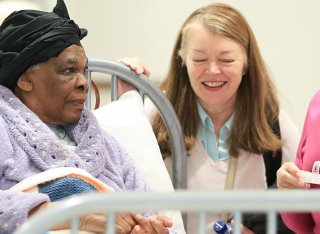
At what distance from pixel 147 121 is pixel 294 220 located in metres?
0.59

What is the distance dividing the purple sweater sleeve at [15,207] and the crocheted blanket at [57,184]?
64mm

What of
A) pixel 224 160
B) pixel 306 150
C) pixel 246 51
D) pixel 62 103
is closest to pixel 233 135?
pixel 224 160

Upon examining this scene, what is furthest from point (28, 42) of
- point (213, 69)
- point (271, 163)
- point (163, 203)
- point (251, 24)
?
point (251, 24)

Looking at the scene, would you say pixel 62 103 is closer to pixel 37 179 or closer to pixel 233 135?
pixel 37 179

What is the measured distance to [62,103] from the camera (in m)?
1.91

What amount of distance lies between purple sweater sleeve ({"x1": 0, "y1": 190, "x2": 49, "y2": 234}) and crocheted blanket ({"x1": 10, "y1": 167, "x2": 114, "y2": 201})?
2.5 inches

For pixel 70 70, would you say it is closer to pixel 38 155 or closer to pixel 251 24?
pixel 38 155

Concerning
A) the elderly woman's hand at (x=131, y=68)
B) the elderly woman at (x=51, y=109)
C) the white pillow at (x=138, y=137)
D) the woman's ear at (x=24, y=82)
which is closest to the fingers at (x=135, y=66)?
the elderly woman's hand at (x=131, y=68)

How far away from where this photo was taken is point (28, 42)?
1873 mm

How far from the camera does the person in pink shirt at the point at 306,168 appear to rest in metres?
1.77

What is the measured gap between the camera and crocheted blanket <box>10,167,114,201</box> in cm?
166

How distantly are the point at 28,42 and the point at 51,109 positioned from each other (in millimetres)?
176

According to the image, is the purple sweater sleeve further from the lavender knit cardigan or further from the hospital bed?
the hospital bed

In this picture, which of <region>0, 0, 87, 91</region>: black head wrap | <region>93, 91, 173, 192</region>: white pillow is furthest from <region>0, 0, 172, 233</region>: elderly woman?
<region>93, 91, 173, 192</region>: white pillow
